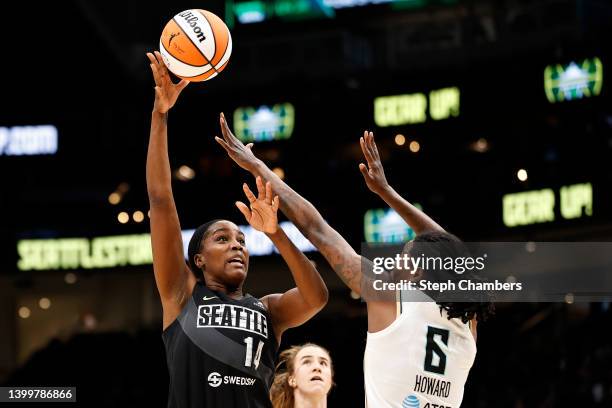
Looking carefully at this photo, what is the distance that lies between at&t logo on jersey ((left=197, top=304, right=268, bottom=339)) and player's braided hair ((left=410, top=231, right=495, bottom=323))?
3.20 feet

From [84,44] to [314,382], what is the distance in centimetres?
1326

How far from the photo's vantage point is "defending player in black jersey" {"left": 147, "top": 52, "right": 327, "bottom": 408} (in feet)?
15.0

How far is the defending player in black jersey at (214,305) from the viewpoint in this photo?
15.0 ft

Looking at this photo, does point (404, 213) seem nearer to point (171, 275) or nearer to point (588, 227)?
point (171, 275)

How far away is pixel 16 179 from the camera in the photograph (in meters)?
16.2

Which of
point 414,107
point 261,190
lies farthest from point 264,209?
point 414,107

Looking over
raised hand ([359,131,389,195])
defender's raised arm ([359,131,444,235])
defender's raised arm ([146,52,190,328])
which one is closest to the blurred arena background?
defender's raised arm ([359,131,444,235])

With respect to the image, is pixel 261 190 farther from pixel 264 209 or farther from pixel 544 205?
pixel 544 205

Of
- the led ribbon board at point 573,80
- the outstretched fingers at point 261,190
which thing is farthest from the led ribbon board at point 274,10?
the outstretched fingers at point 261,190

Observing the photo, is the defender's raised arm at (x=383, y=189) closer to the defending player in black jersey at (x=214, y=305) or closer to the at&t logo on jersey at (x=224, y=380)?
the defending player in black jersey at (x=214, y=305)

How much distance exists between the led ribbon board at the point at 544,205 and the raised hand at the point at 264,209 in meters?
9.67

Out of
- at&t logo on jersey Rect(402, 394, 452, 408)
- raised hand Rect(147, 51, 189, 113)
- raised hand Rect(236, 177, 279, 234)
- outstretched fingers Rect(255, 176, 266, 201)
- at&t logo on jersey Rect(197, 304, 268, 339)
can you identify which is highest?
raised hand Rect(147, 51, 189, 113)

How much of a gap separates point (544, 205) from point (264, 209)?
986cm

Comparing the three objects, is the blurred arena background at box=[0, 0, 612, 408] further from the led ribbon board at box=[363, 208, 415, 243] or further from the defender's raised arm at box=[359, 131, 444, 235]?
the defender's raised arm at box=[359, 131, 444, 235]
